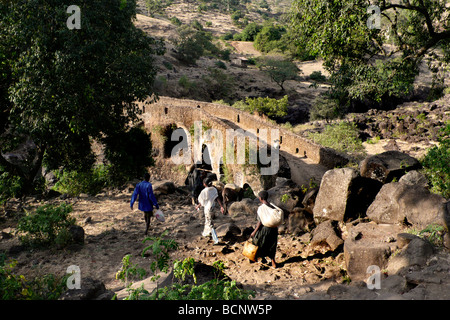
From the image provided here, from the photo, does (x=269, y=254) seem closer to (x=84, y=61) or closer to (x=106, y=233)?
(x=106, y=233)

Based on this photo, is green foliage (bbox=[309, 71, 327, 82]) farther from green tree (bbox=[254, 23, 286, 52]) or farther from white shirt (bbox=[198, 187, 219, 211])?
white shirt (bbox=[198, 187, 219, 211])

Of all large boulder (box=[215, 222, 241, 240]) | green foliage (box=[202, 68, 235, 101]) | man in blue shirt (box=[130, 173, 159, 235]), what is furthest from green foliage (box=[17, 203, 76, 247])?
green foliage (box=[202, 68, 235, 101])

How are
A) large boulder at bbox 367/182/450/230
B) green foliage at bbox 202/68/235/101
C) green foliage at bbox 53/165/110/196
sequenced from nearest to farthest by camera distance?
1. large boulder at bbox 367/182/450/230
2. green foliage at bbox 53/165/110/196
3. green foliage at bbox 202/68/235/101

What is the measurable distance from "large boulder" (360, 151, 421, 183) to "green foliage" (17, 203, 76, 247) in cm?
689

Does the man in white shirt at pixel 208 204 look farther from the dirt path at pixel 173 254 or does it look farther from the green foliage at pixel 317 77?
the green foliage at pixel 317 77

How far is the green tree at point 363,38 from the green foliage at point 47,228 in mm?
7932

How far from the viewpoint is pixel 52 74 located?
918cm

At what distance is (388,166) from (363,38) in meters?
3.97

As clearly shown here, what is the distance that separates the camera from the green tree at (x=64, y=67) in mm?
9070

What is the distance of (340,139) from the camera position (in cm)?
2003

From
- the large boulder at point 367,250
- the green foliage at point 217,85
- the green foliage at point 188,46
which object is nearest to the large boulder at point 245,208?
the large boulder at point 367,250

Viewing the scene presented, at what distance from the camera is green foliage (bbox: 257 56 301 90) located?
42875mm
